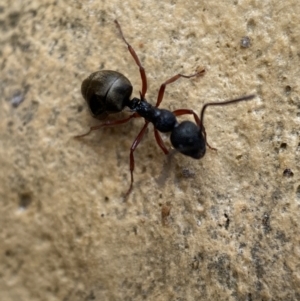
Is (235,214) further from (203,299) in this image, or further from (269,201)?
(203,299)

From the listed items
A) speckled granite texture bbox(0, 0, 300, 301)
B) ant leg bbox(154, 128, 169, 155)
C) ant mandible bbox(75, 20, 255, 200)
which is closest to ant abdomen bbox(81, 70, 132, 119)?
ant mandible bbox(75, 20, 255, 200)

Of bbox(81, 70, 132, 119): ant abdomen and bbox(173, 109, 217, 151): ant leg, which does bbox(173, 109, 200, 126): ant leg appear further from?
bbox(81, 70, 132, 119): ant abdomen

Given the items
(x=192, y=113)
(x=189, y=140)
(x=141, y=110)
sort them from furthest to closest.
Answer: (x=141, y=110)
(x=192, y=113)
(x=189, y=140)

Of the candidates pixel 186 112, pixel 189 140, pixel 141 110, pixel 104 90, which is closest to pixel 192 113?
pixel 186 112

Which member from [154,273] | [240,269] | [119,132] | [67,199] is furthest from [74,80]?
[240,269]

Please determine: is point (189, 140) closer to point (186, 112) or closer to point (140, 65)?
point (186, 112)

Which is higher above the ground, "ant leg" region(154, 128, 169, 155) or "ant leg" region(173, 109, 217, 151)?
"ant leg" region(173, 109, 217, 151)
